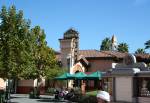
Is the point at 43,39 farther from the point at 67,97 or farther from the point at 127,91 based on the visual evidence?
the point at 127,91

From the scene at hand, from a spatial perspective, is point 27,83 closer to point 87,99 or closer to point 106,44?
point 87,99

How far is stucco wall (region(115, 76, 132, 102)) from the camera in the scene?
2880 cm

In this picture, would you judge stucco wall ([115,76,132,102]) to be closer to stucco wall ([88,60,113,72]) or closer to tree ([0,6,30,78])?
tree ([0,6,30,78])

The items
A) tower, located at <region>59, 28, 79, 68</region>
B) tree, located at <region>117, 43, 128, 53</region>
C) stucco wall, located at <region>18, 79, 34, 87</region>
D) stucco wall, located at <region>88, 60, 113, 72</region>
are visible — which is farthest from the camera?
tree, located at <region>117, 43, 128, 53</region>

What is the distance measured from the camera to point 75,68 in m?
58.0

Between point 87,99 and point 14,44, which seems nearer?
point 14,44

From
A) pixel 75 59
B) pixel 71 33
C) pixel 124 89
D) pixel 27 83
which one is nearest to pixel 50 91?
pixel 27 83

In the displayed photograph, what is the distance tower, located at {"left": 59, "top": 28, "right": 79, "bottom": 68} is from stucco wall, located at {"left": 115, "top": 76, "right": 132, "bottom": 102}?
26.3 metres

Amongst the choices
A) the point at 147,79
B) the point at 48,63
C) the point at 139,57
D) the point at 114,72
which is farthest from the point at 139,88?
the point at 139,57

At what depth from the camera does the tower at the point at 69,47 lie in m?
56.0

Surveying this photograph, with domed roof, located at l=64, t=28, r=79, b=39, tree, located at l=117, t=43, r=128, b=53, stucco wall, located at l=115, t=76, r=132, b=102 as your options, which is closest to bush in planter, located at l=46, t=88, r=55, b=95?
domed roof, located at l=64, t=28, r=79, b=39

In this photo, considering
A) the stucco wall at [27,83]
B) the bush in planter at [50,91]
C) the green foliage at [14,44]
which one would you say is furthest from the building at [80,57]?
the green foliage at [14,44]

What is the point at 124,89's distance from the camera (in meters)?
29.4

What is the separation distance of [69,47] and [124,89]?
2719 centimetres
